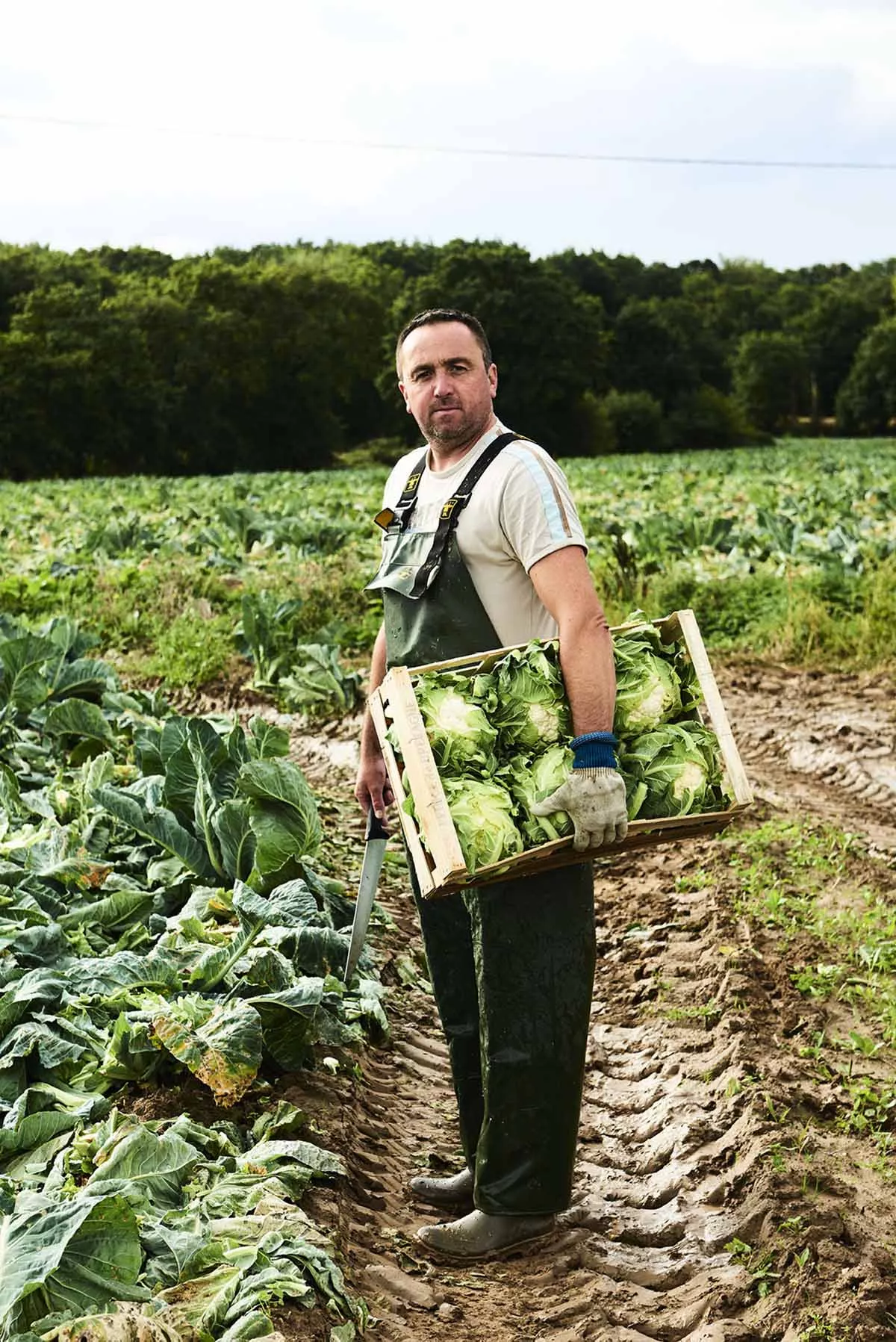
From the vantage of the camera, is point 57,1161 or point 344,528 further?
point 344,528

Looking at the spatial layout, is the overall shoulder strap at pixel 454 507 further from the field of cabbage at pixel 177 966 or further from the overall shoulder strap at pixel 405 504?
the field of cabbage at pixel 177 966

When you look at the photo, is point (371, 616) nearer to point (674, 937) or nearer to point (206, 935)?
point (674, 937)

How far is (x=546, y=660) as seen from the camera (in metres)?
2.74

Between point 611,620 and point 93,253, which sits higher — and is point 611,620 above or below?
below

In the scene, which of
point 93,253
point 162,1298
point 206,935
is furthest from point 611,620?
point 93,253

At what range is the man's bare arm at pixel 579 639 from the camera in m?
2.69

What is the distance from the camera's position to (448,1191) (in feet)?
11.0

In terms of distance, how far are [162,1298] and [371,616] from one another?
8.63 metres

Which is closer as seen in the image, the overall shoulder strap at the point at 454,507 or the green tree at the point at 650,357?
the overall shoulder strap at the point at 454,507

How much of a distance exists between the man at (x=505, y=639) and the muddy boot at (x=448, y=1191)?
194mm

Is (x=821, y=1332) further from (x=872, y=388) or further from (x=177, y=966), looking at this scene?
(x=872, y=388)

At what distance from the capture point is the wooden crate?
101 inches

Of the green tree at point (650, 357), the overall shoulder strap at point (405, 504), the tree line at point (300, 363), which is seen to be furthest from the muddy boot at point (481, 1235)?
the green tree at point (650, 357)

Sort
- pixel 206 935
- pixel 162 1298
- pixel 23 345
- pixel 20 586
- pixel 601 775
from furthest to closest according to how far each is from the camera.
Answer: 1. pixel 23 345
2. pixel 20 586
3. pixel 206 935
4. pixel 601 775
5. pixel 162 1298
